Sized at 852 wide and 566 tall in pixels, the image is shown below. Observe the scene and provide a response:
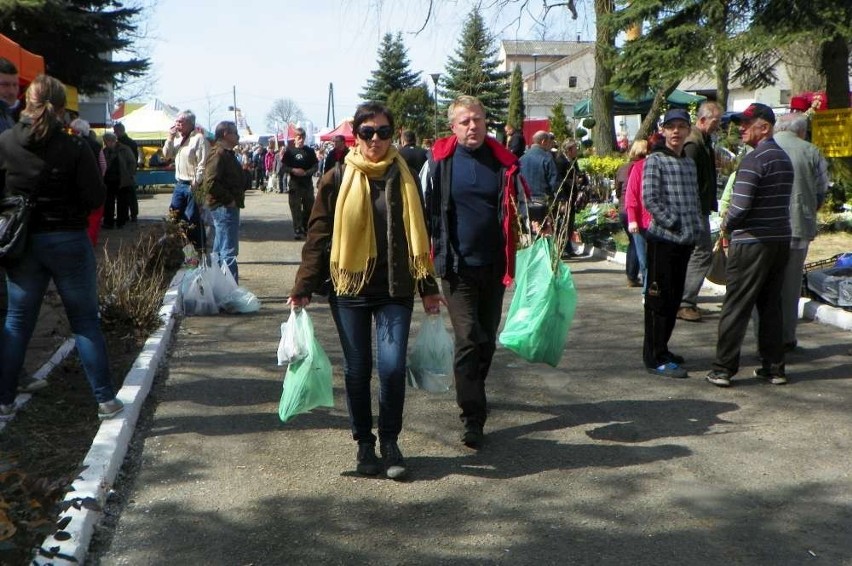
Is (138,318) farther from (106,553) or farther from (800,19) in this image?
(800,19)

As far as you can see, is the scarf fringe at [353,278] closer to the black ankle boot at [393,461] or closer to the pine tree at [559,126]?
the black ankle boot at [393,461]

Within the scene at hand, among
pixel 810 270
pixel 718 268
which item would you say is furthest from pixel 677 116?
pixel 810 270

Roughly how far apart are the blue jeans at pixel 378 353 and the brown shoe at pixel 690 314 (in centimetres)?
490

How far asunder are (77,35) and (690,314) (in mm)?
16268

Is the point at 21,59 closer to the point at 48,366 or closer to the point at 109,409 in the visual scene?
the point at 48,366

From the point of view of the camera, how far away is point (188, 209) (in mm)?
12180

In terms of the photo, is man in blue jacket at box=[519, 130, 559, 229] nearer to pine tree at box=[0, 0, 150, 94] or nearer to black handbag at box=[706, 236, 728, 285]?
black handbag at box=[706, 236, 728, 285]

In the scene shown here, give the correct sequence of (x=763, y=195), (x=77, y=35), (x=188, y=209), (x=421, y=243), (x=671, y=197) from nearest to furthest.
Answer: (x=421, y=243) < (x=763, y=195) < (x=671, y=197) < (x=188, y=209) < (x=77, y=35)

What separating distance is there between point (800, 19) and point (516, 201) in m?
10.6

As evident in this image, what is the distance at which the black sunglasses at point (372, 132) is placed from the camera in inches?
193

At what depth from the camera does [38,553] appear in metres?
3.46

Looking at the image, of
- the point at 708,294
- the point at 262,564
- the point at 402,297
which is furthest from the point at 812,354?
the point at 262,564

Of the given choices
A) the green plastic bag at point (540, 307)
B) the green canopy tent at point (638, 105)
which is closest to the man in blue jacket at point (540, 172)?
the green plastic bag at point (540, 307)

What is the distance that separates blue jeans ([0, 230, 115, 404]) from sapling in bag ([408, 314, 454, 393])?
1.85m
